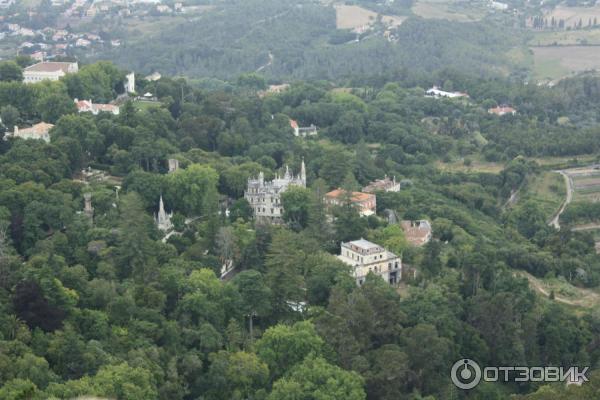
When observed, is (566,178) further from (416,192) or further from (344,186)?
(344,186)

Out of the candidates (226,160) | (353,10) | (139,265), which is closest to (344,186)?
(226,160)

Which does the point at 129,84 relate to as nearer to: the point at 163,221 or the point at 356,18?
the point at 163,221

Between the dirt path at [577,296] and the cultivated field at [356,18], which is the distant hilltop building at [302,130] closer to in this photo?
the dirt path at [577,296]

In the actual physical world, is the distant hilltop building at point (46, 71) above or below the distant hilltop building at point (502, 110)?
above

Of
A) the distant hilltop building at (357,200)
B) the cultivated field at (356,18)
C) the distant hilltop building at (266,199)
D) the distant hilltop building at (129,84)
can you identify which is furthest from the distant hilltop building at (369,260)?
the cultivated field at (356,18)

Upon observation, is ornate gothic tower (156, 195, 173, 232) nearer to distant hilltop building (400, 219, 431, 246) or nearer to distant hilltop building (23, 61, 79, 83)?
distant hilltop building (400, 219, 431, 246)
